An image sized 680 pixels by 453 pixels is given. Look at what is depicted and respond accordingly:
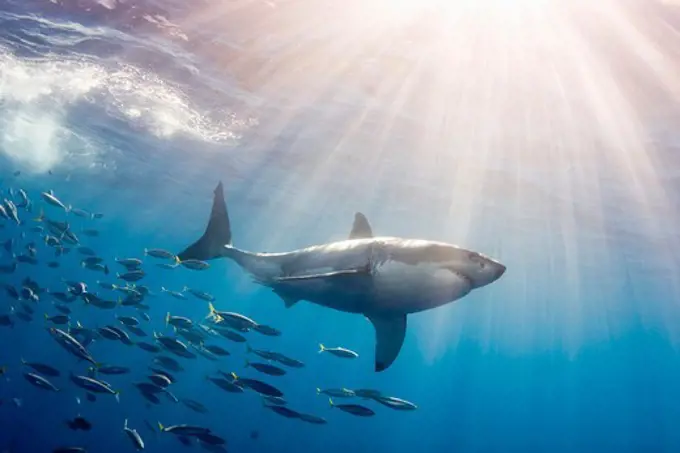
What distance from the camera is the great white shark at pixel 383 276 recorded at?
4496 mm

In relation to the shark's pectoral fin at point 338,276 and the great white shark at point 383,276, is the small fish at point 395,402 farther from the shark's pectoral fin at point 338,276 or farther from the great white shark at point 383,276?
the shark's pectoral fin at point 338,276

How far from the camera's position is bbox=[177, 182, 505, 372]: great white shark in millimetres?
4496

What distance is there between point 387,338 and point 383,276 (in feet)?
4.22

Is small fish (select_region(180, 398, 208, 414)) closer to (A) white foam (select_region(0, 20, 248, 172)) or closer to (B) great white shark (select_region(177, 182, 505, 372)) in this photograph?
(B) great white shark (select_region(177, 182, 505, 372))

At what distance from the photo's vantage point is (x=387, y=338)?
235 inches

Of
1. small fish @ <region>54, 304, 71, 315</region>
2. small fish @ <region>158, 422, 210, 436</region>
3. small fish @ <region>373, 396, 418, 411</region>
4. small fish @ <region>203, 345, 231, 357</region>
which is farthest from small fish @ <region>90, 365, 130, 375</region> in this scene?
small fish @ <region>373, 396, 418, 411</region>

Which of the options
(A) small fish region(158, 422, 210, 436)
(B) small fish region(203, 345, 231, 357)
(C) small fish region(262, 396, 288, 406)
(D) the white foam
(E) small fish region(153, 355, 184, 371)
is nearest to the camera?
(A) small fish region(158, 422, 210, 436)

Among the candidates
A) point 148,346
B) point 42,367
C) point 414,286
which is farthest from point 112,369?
point 414,286

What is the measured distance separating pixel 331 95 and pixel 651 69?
970cm

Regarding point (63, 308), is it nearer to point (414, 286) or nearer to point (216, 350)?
point (216, 350)

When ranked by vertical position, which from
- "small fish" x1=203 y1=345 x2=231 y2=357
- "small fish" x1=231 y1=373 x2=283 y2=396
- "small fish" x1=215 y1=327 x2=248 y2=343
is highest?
"small fish" x1=231 y1=373 x2=283 y2=396

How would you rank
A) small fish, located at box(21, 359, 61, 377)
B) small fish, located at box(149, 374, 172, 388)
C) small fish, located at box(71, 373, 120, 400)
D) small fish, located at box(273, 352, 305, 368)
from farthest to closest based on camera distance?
1. small fish, located at box(21, 359, 61, 377)
2. small fish, located at box(273, 352, 305, 368)
3. small fish, located at box(149, 374, 172, 388)
4. small fish, located at box(71, 373, 120, 400)

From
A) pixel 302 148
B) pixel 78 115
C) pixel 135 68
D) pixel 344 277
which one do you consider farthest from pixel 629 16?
pixel 78 115

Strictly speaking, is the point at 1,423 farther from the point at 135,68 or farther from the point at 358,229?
the point at 358,229
